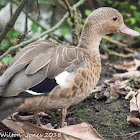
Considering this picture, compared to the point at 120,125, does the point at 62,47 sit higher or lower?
higher

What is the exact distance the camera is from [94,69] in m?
3.00

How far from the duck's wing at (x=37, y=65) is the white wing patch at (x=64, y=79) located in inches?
1.2

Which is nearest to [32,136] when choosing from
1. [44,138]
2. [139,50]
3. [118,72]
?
[44,138]

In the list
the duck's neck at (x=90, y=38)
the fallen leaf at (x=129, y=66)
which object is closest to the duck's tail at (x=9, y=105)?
the duck's neck at (x=90, y=38)

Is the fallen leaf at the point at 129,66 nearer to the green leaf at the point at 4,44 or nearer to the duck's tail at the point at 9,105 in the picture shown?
the green leaf at the point at 4,44

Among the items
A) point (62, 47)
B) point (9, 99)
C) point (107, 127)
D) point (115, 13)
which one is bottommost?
point (107, 127)

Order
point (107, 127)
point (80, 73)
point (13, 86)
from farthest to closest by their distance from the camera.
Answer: point (107, 127) < point (80, 73) < point (13, 86)

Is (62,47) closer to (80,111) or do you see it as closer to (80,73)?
(80,73)

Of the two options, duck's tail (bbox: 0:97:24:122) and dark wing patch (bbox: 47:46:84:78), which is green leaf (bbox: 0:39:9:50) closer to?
dark wing patch (bbox: 47:46:84:78)

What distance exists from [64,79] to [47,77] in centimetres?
16

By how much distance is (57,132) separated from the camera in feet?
8.53

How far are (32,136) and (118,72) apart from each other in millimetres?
2422

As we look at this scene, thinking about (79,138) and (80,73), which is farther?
(80,73)

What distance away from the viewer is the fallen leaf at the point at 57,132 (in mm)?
2582
